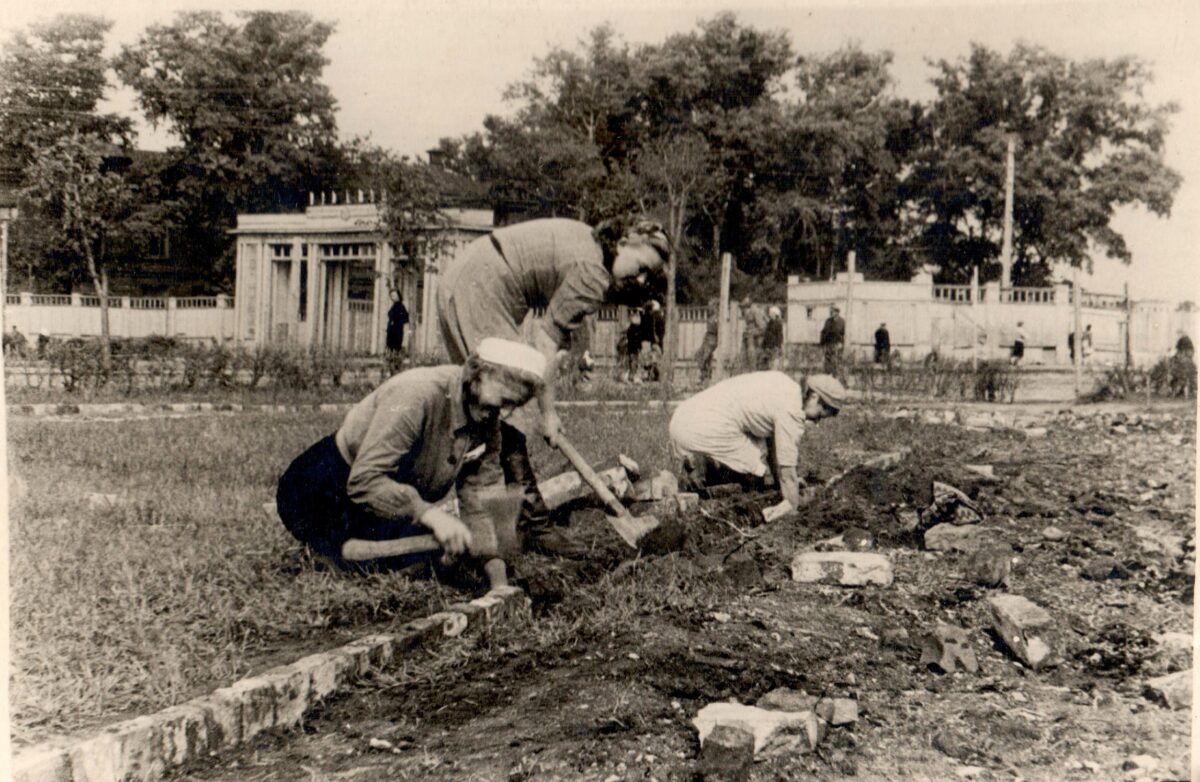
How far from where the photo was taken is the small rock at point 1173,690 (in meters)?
3.07

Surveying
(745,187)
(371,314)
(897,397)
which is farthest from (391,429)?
(897,397)

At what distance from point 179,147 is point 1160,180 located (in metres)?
4.80

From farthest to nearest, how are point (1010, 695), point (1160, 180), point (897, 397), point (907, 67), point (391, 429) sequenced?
point (897, 397)
point (907, 67)
point (1160, 180)
point (391, 429)
point (1010, 695)

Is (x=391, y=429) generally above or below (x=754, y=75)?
below

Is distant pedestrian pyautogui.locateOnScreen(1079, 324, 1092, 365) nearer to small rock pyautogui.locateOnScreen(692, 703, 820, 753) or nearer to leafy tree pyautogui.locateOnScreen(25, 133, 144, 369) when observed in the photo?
small rock pyautogui.locateOnScreen(692, 703, 820, 753)

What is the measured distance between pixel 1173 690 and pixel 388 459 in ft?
8.90

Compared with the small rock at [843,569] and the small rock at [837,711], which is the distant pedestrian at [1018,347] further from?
the small rock at [837,711]

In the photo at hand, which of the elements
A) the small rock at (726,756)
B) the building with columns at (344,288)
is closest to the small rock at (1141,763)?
the small rock at (726,756)

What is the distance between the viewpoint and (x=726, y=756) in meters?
2.42

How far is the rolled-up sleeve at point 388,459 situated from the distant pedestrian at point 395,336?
5.02m

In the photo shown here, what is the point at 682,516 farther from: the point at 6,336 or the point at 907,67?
the point at 6,336

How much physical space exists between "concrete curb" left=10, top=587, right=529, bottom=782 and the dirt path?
2.3 inches

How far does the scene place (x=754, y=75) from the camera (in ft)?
16.3

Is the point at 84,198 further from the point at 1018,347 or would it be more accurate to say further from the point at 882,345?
the point at 882,345
